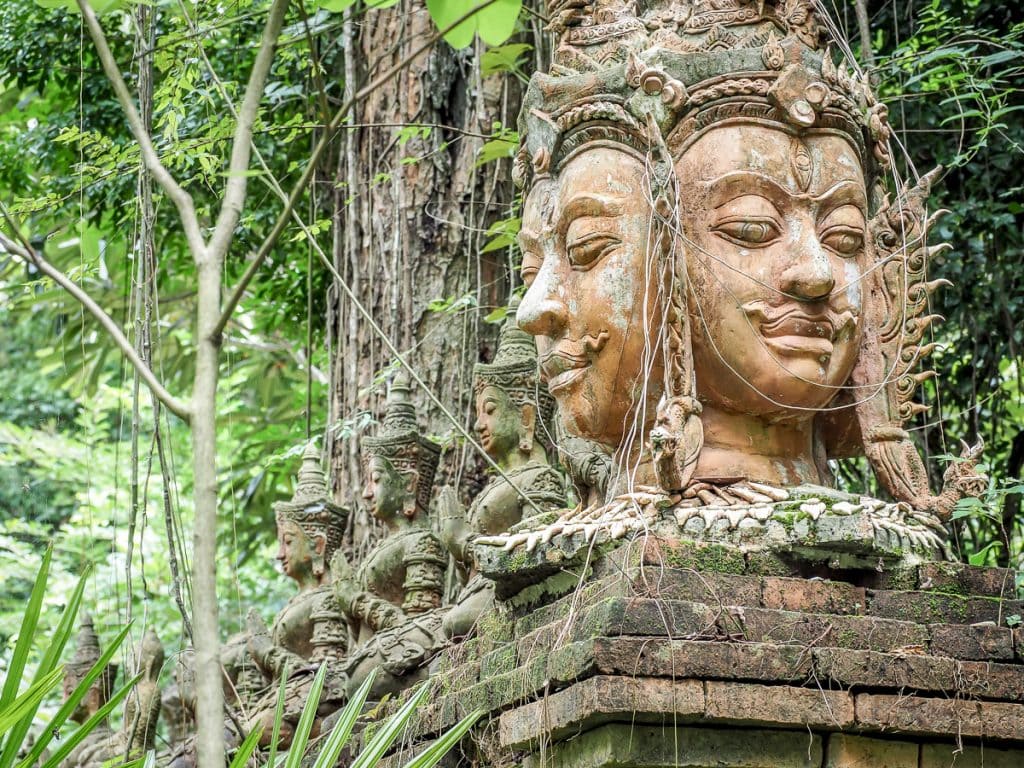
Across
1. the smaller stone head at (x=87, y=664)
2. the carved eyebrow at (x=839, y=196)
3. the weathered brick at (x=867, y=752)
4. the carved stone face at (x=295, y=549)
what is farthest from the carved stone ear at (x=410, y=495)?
the weathered brick at (x=867, y=752)

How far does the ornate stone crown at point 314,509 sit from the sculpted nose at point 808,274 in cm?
358

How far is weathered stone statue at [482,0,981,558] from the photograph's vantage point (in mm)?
4367

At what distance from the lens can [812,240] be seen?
4.43 metres

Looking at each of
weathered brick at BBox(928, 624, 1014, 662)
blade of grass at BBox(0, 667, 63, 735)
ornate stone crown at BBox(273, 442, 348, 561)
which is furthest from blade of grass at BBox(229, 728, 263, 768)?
ornate stone crown at BBox(273, 442, 348, 561)

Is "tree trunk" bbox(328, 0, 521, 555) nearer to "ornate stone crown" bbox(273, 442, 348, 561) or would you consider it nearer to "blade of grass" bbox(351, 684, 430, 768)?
"ornate stone crown" bbox(273, 442, 348, 561)

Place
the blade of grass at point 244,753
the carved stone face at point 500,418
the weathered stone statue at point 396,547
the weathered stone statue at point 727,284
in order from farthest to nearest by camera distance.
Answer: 1. the weathered stone statue at point 396,547
2. the carved stone face at point 500,418
3. the weathered stone statue at point 727,284
4. the blade of grass at point 244,753

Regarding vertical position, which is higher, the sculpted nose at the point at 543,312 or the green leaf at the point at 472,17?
the sculpted nose at the point at 543,312

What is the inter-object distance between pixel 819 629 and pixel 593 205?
1.45 m

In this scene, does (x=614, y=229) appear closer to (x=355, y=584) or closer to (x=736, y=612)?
(x=736, y=612)

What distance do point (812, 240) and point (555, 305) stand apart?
78 centimetres

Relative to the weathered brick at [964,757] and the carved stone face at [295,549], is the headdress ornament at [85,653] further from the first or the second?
the weathered brick at [964,757]

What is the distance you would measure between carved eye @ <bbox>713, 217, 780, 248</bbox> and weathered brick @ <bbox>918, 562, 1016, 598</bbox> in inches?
41.1

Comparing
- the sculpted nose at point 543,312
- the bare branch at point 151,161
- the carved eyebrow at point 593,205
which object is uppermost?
the carved eyebrow at point 593,205

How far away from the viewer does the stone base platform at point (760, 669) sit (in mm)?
3727
